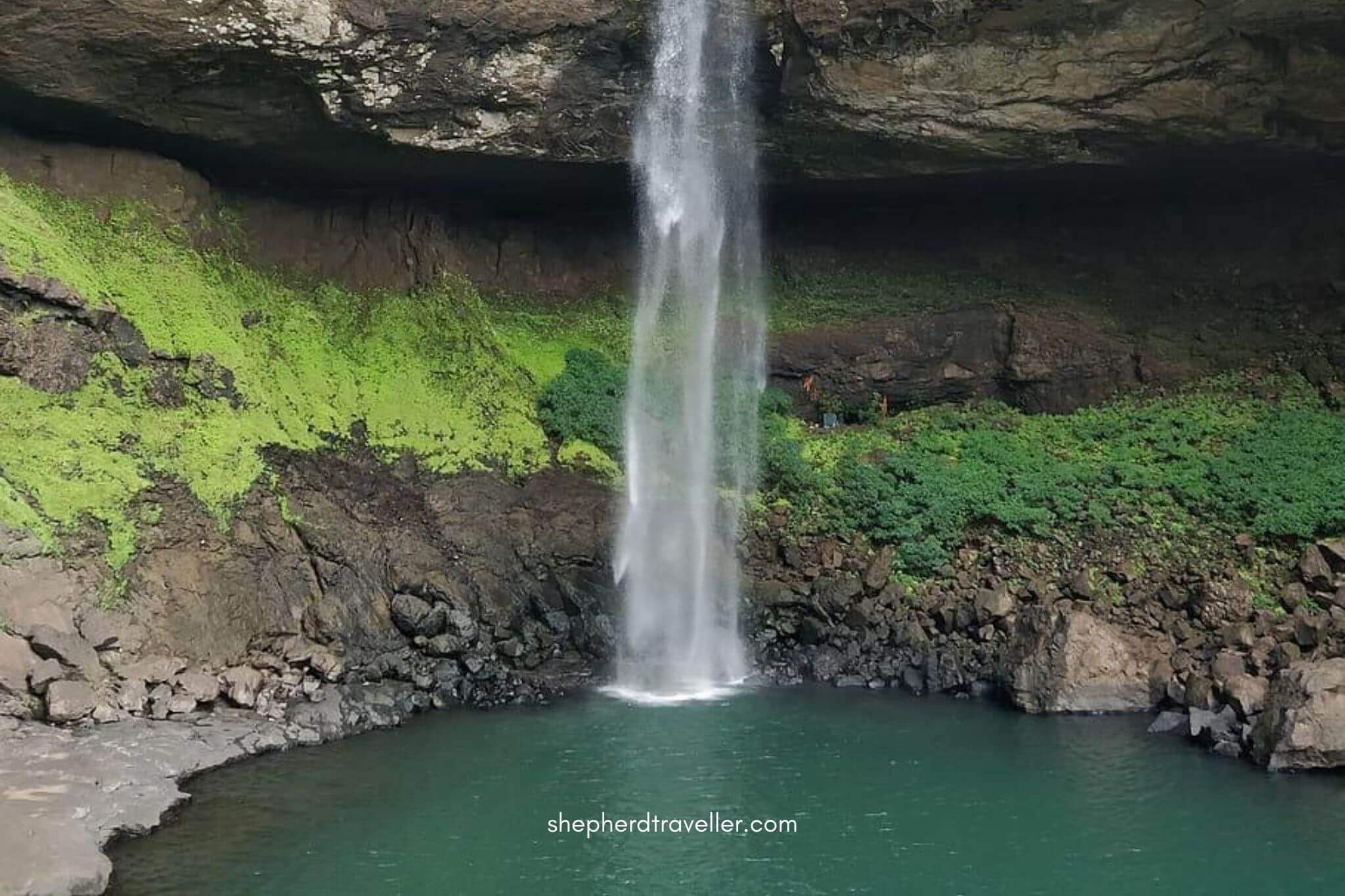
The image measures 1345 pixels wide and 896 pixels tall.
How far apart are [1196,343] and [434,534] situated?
14.5m

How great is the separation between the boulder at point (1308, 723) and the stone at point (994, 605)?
446 cm

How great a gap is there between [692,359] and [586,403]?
2311mm

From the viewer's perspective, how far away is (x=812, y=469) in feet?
69.5

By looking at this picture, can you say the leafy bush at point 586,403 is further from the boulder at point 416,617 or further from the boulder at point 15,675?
the boulder at point 15,675

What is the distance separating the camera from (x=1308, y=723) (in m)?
13.4

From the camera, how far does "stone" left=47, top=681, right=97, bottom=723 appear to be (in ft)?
43.7

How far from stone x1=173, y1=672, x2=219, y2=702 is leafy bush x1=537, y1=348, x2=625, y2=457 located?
8072 mm

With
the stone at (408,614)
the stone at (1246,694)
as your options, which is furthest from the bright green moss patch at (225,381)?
the stone at (1246,694)

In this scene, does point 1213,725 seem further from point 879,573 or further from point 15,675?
point 15,675

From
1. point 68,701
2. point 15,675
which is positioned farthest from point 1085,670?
point 15,675

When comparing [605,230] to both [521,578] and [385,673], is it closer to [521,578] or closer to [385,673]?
[521,578]

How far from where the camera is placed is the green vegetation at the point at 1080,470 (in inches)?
727

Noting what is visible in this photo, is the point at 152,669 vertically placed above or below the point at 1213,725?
above

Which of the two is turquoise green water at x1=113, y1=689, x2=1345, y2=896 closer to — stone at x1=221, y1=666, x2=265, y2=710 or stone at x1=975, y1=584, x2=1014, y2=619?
stone at x1=221, y1=666, x2=265, y2=710
